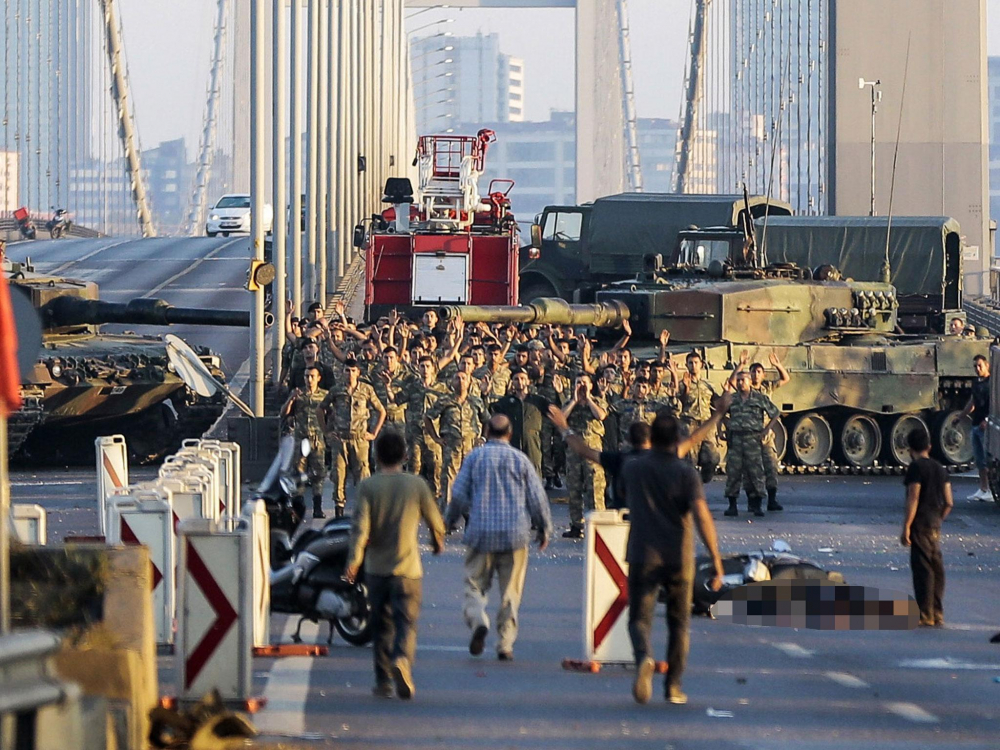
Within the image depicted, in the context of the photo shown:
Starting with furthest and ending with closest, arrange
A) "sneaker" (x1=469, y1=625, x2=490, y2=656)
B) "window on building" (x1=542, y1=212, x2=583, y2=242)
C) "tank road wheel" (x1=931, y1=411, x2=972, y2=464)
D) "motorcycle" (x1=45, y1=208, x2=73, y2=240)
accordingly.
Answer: "motorcycle" (x1=45, y1=208, x2=73, y2=240), "window on building" (x1=542, y1=212, x2=583, y2=242), "tank road wheel" (x1=931, y1=411, x2=972, y2=464), "sneaker" (x1=469, y1=625, x2=490, y2=656)

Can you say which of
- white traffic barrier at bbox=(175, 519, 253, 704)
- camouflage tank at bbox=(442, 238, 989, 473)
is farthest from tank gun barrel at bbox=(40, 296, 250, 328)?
white traffic barrier at bbox=(175, 519, 253, 704)

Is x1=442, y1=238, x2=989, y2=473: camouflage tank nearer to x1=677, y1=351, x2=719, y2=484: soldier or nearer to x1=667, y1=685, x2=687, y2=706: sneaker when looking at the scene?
x1=677, y1=351, x2=719, y2=484: soldier

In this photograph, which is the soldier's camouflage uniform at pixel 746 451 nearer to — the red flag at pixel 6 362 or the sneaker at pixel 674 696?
the sneaker at pixel 674 696

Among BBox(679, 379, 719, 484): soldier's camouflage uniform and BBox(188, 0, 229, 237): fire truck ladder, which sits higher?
BBox(188, 0, 229, 237): fire truck ladder

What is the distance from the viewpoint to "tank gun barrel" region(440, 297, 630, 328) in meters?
22.5

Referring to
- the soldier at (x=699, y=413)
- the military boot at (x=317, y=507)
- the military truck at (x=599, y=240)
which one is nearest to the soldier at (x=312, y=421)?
the military boot at (x=317, y=507)

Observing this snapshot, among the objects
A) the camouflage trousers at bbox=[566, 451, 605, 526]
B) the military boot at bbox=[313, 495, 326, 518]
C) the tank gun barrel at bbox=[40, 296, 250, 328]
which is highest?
the tank gun barrel at bbox=[40, 296, 250, 328]

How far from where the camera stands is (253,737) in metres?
8.40

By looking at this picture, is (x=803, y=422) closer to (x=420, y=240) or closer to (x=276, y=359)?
(x=276, y=359)

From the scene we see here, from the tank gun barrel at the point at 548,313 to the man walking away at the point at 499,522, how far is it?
11688mm

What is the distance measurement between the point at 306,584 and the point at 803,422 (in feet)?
45.0

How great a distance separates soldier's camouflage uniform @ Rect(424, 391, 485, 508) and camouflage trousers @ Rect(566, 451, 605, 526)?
1203mm

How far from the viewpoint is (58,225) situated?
71.4 m

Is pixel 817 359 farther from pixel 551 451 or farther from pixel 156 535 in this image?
pixel 156 535
